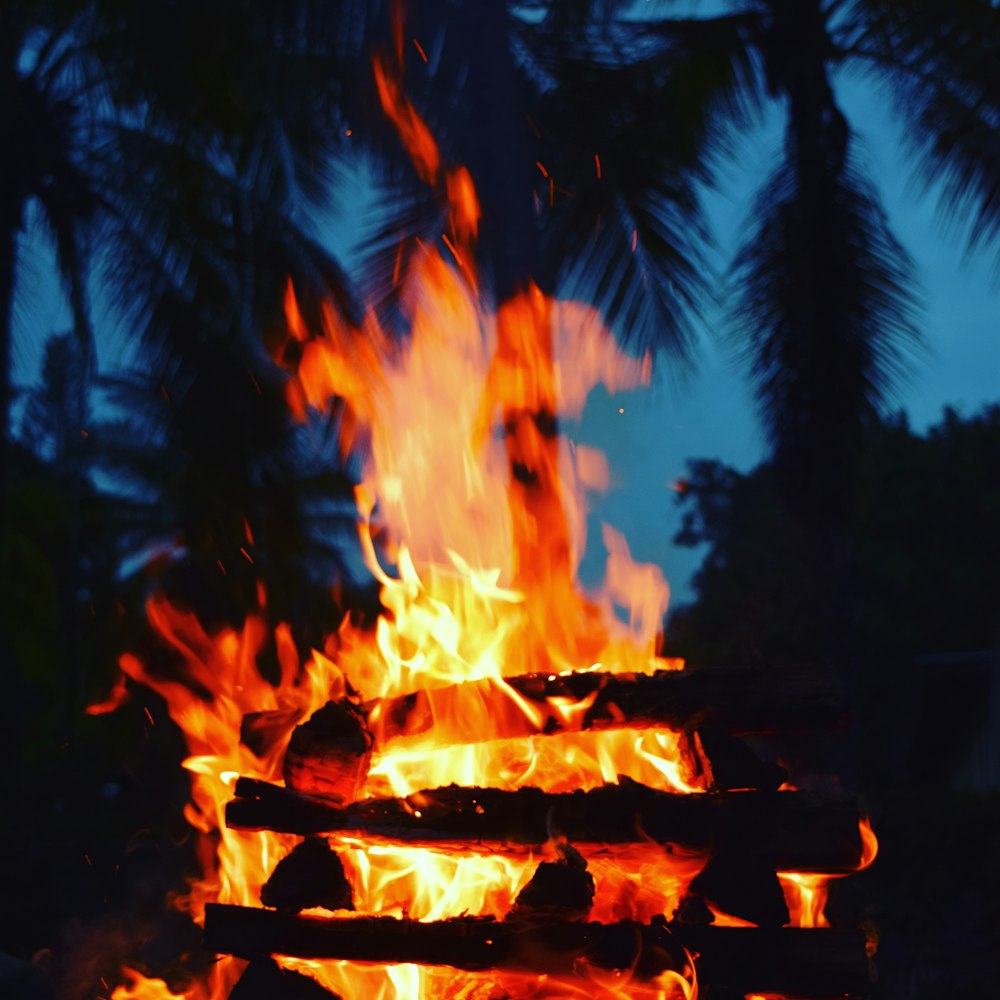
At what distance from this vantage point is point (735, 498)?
34.6m

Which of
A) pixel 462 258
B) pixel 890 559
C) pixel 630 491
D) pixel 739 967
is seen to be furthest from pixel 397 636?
pixel 890 559

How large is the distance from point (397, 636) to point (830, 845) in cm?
184

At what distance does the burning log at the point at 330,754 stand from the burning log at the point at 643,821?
0.84 feet

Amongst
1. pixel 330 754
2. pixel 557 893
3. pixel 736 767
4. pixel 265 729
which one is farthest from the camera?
pixel 265 729

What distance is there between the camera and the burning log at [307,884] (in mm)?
3709

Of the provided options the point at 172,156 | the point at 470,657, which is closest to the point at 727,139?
the point at 172,156

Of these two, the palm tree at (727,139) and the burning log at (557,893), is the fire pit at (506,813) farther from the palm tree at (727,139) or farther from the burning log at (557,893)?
the palm tree at (727,139)

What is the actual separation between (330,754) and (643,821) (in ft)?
3.46

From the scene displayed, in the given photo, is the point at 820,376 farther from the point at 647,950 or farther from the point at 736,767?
the point at 647,950

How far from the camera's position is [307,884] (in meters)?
3.71

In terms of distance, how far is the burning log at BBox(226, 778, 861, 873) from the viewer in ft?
11.9

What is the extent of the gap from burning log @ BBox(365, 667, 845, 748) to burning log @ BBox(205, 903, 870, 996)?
69cm

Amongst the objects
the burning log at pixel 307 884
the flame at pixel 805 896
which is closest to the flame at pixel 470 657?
the burning log at pixel 307 884

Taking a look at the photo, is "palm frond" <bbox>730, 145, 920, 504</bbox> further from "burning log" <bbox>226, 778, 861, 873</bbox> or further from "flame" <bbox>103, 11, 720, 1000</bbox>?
"burning log" <bbox>226, 778, 861, 873</bbox>
